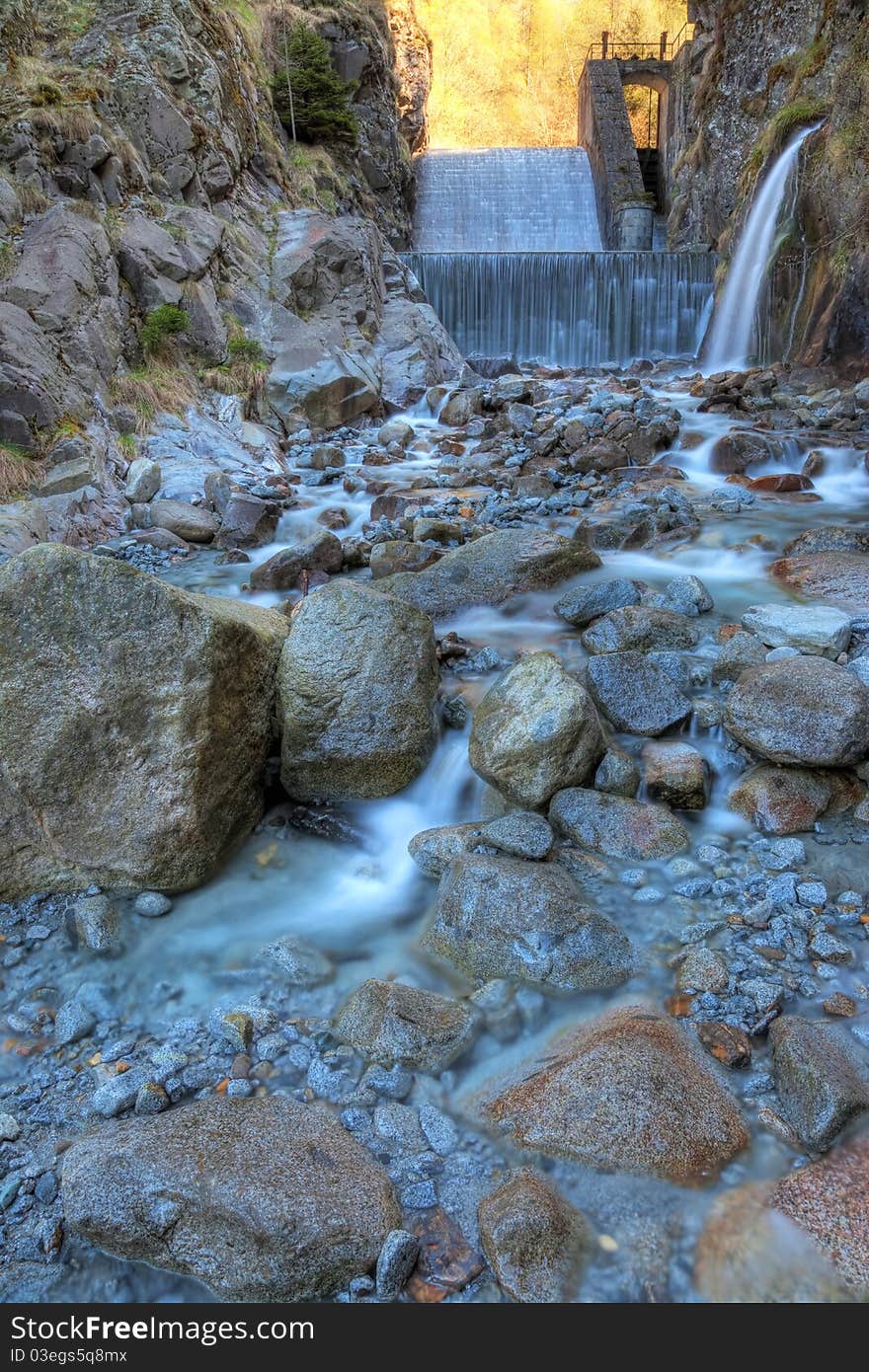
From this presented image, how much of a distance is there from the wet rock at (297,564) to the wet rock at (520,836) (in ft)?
10.6

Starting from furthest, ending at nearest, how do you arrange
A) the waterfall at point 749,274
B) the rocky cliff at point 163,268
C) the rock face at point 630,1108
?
1. the waterfall at point 749,274
2. the rocky cliff at point 163,268
3. the rock face at point 630,1108

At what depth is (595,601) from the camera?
512 centimetres

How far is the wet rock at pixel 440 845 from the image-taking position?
10.7 feet

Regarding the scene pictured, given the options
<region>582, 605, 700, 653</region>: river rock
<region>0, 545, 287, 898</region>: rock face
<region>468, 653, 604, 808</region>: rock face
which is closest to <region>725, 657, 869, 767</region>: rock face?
<region>468, 653, 604, 808</region>: rock face

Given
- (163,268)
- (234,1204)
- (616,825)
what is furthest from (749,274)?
(234,1204)

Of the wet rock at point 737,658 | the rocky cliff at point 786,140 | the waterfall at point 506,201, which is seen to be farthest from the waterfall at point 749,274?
the wet rock at point 737,658

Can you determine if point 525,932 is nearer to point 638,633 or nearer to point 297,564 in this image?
point 638,633

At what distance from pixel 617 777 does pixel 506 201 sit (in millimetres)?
24929

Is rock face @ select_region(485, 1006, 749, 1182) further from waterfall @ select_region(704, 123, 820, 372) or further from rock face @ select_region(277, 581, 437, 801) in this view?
waterfall @ select_region(704, 123, 820, 372)

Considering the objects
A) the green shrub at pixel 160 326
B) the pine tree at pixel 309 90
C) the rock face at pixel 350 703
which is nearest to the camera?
the rock face at pixel 350 703

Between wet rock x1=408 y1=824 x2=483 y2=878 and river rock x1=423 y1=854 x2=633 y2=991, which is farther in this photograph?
wet rock x1=408 y1=824 x2=483 y2=878

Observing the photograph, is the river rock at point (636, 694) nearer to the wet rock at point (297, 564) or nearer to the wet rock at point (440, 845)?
the wet rock at point (440, 845)

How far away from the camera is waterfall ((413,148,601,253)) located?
2317 centimetres

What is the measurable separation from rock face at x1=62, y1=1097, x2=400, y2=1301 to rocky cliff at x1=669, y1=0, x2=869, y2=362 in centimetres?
1187
